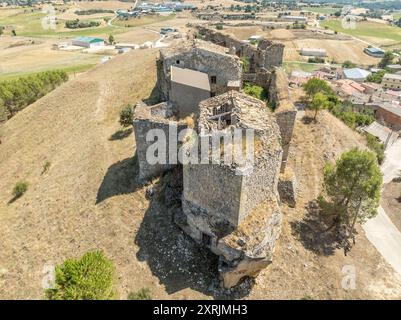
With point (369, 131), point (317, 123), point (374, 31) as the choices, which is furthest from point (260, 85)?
point (374, 31)

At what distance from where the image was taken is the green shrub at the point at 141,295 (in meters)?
21.2

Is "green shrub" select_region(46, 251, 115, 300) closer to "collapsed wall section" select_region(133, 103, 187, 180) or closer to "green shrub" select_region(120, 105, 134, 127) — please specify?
"collapsed wall section" select_region(133, 103, 187, 180)

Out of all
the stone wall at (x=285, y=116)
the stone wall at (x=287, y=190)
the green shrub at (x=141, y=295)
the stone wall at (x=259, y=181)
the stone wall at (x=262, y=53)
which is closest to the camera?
the stone wall at (x=259, y=181)

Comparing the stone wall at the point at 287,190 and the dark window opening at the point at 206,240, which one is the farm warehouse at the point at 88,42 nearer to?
the stone wall at the point at 287,190

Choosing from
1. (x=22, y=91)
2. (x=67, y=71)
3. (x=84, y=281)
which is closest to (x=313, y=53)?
(x=67, y=71)

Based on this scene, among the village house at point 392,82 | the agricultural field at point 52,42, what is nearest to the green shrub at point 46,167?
the agricultural field at point 52,42

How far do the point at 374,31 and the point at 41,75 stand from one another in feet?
665

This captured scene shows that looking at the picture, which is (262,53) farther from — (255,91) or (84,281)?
(84,281)

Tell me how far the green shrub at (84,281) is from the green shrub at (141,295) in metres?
1.60

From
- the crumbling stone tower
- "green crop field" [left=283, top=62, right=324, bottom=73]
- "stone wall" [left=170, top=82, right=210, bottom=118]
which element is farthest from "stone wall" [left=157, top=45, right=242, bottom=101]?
"green crop field" [left=283, top=62, right=324, bottom=73]

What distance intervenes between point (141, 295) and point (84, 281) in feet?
14.0

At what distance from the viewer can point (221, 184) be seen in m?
20.7

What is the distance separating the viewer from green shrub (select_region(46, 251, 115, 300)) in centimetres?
1853

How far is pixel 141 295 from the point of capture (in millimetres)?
21328
